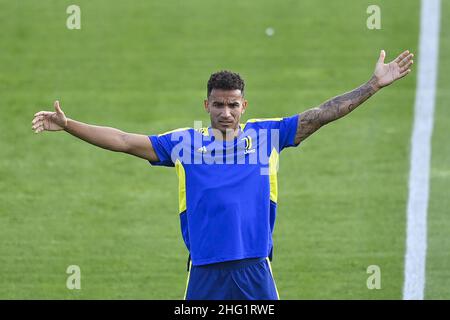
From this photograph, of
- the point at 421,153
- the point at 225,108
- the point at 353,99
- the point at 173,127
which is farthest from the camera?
the point at 173,127

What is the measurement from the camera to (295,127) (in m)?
7.91

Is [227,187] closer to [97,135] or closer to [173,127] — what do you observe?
[97,135]

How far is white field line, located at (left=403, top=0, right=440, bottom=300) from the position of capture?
37.3ft

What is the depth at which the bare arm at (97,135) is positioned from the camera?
25.6ft

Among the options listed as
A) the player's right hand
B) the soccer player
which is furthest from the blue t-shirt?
the player's right hand

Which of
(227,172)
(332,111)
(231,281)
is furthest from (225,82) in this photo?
(231,281)

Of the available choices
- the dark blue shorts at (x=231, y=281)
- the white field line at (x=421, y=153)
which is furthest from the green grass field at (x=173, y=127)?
the dark blue shorts at (x=231, y=281)

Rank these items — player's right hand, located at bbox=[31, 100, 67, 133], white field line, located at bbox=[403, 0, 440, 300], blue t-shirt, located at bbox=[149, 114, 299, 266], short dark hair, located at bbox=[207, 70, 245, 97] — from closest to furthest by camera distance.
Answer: blue t-shirt, located at bbox=[149, 114, 299, 266] < player's right hand, located at bbox=[31, 100, 67, 133] < short dark hair, located at bbox=[207, 70, 245, 97] < white field line, located at bbox=[403, 0, 440, 300]

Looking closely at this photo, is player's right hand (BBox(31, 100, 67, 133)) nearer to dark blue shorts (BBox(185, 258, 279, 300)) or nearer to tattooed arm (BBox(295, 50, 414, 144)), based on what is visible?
dark blue shorts (BBox(185, 258, 279, 300))

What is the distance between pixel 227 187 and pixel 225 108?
0.62 m

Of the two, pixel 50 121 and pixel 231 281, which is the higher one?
pixel 50 121

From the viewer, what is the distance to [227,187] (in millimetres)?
7555

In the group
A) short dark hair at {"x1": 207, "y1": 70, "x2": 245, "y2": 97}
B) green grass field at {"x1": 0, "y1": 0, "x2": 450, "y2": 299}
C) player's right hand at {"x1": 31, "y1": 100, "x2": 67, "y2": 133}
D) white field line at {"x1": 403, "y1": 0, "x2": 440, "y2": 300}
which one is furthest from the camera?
green grass field at {"x1": 0, "y1": 0, "x2": 450, "y2": 299}
